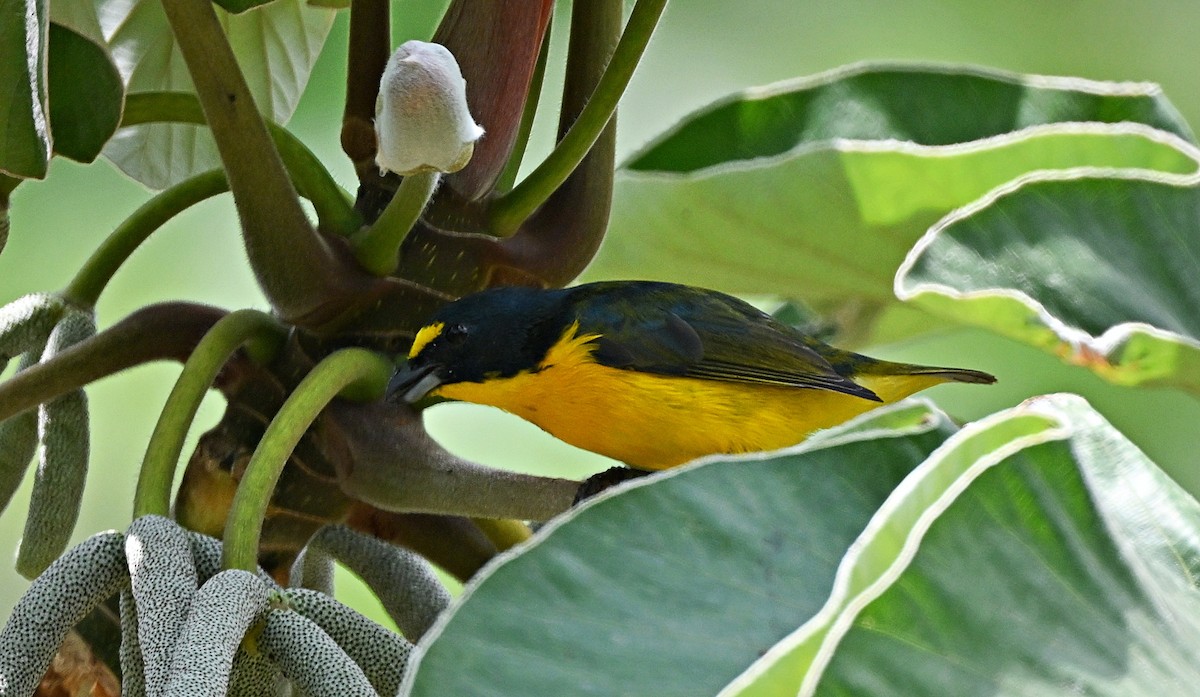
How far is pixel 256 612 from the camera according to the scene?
527 mm

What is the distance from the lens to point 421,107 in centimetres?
58

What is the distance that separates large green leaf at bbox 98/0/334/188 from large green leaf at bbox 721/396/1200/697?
77cm

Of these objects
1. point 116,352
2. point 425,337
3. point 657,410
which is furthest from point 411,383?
point 657,410

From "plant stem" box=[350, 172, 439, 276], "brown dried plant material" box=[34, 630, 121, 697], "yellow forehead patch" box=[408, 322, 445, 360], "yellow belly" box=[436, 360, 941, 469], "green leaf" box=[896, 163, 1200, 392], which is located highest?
"green leaf" box=[896, 163, 1200, 392]

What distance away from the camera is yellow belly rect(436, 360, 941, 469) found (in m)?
1.06

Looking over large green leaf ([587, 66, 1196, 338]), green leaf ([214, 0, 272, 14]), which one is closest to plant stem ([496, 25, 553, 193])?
large green leaf ([587, 66, 1196, 338])

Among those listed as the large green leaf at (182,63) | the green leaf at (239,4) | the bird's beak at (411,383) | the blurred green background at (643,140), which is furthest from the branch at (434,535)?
the blurred green background at (643,140)

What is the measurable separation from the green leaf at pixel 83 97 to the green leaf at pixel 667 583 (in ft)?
1.39

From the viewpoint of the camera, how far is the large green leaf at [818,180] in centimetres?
76

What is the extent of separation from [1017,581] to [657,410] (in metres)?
0.66

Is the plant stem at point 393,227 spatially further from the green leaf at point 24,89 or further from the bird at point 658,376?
the bird at point 658,376

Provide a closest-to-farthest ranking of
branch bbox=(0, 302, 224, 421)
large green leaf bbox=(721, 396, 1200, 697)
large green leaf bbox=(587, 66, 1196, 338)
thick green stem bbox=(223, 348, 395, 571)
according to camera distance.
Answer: large green leaf bbox=(721, 396, 1200, 697) → thick green stem bbox=(223, 348, 395, 571) → branch bbox=(0, 302, 224, 421) → large green leaf bbox=(587, 66, 1196, 338)

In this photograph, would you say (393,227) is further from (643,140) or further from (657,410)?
(643,140)

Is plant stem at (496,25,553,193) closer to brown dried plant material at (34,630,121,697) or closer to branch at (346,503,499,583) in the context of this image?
branch at (346,503,499,583)
